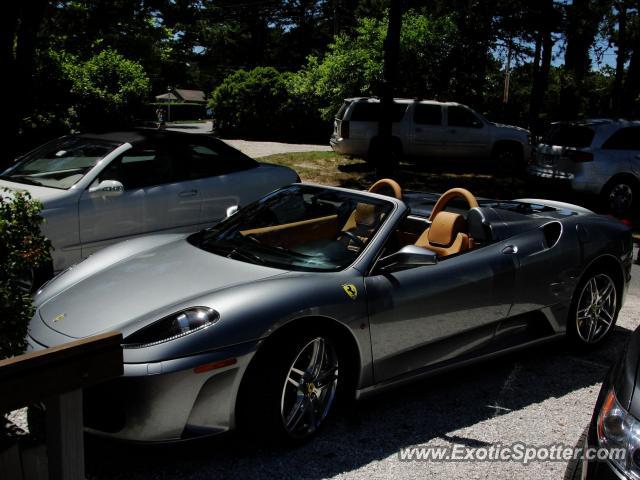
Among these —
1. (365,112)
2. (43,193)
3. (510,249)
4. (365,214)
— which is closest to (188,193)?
(43,193)

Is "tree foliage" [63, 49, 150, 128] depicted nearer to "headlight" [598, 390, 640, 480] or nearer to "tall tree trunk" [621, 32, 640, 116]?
"tall tree trunk" [621, 32, 640, 116]

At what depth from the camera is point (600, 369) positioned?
17.5 feet

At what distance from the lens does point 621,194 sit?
12977 millimetres

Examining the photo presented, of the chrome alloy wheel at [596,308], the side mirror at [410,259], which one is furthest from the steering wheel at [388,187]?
the chrome alloy wheel at [596,308]

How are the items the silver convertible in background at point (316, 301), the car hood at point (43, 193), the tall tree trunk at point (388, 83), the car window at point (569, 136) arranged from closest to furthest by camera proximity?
the silver convertible in background at point (316, 301)
the car hood at point (43, 193)
the car window at point (569, 136)
the tall tree trunk at point (388, 83)

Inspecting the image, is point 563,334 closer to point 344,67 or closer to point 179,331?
point 179,331

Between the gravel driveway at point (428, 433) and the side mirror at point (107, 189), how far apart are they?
355 centimetres

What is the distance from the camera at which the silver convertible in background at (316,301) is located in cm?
352

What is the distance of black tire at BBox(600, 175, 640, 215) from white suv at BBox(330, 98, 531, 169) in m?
5.37

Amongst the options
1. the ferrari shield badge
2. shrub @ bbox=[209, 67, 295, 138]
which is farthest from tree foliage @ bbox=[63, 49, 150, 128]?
the ferrari shield badge

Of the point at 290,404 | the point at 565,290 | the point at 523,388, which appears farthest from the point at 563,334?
the point at 290,404

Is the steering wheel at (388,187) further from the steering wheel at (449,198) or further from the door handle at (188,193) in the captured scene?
the door handle at (188,193)

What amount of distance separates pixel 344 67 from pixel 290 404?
60.7 ft

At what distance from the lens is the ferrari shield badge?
405 centimetres
